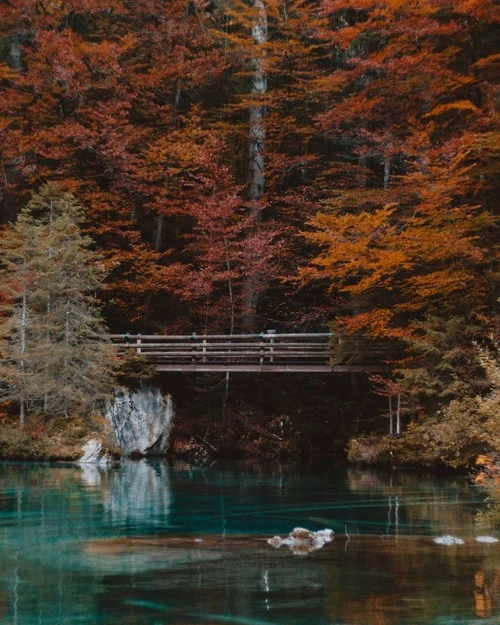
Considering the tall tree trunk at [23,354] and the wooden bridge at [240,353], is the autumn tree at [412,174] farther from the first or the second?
the tall tree trunk at [23,354]

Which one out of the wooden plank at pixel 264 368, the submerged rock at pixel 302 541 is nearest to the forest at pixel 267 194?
the wooden plank at pixel 264 368

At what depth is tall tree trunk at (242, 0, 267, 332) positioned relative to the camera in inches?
1011

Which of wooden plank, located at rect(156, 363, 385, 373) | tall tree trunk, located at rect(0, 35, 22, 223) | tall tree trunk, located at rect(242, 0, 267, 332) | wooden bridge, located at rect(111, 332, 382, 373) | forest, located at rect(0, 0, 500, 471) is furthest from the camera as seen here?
tall tree trunk, located at rect(0, 35, 22, 223)

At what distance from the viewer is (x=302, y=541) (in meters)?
9.74

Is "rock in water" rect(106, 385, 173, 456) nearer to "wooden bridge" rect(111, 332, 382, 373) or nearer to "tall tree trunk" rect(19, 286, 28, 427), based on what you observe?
"wooden bridge" rect(111, 332, 382, 373)

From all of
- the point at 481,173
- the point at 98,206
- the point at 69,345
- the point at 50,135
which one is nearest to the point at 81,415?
the point at 69,345

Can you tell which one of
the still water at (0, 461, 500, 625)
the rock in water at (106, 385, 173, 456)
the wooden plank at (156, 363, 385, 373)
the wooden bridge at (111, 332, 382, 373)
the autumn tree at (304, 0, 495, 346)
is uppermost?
the autumn tree at (304, 0, 495, 346)

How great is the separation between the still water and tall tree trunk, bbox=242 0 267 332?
10578 millimetres

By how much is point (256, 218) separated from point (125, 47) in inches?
293

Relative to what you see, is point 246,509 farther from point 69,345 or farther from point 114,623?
point 69,345

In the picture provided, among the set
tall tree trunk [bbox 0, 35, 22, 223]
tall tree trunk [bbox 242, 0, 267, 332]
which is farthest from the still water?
tall tree trunk [bbox 0, 35, 22, 223]

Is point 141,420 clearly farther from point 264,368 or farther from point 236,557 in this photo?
point 236,557

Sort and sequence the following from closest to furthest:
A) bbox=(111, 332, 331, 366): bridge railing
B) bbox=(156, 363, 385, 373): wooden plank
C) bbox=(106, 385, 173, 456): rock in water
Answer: bbox=(156, 363, 385, 373): wooden plank, bbox=(106, 385, 173, 456): rock in water, bbox=(111, 332, 331, 366): bridge railing

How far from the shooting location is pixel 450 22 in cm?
2214
